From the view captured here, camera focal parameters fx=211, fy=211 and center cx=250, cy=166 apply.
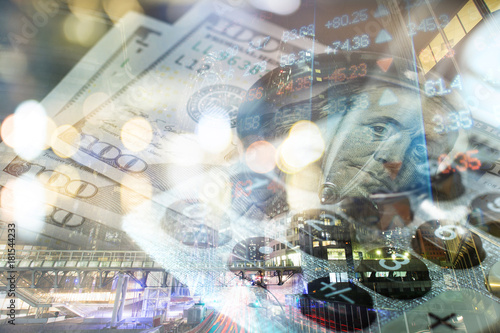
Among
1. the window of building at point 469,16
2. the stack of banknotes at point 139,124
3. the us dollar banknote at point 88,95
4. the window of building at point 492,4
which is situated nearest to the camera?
the window of building at point 492,4

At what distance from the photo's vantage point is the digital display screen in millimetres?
3490

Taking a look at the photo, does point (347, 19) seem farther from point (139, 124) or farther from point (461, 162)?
point (139, 124)

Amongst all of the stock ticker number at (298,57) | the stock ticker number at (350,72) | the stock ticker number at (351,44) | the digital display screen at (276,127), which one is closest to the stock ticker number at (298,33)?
the digital display screen at (276,127)

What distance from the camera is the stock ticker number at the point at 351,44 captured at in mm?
3807

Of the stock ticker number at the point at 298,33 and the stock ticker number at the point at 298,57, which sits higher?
the stock ticker number at the point at 298,33

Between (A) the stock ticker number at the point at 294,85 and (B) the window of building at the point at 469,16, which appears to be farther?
(A) the stock ticker number at the point at 294,85

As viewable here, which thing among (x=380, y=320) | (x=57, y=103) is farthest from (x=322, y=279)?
(x=57, y=103)

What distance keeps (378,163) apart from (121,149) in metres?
7.37

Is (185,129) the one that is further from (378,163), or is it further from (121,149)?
(378,163)

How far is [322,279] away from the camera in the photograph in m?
16.3

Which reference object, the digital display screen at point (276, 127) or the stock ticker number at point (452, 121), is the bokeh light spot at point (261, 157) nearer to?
the digital display screen at point (276, 127)

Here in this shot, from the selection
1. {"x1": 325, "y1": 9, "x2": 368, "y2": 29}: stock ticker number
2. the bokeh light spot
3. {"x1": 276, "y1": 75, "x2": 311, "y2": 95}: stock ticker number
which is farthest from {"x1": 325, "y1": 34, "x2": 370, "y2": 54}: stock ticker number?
the bokeh light spot

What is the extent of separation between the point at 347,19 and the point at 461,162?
359 cm

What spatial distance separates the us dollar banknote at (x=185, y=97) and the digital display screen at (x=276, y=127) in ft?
0.10
